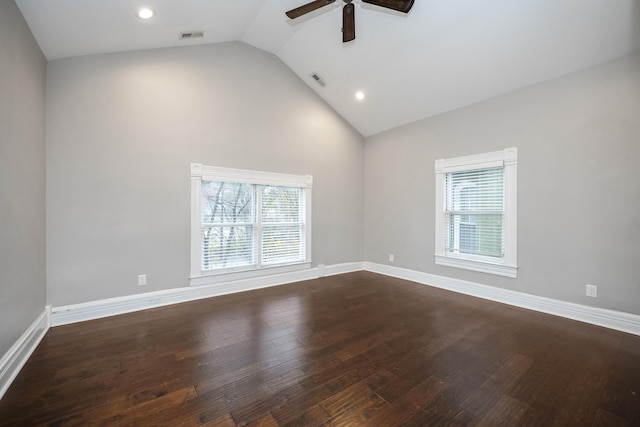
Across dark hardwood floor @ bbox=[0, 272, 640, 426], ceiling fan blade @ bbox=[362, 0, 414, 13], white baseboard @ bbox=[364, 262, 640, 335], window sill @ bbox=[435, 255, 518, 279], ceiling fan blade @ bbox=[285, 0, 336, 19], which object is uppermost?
ceiling fan blade @ bbox=[285, 0, 336, 19]

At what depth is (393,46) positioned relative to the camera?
368 cm

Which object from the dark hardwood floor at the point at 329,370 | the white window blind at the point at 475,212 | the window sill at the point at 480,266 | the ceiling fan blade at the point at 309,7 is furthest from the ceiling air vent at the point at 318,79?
the dark hardwood floor at the point at 329,370

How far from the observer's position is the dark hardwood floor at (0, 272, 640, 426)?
5.43ft

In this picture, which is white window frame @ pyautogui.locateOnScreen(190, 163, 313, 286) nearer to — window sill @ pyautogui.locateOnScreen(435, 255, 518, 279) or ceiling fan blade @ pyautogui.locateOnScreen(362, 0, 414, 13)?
window sill @ pyautogui.locateOnScreen(435, 255, 518, 279)

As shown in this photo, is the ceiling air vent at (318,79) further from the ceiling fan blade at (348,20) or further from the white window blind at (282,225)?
the white window blind at (282,225)

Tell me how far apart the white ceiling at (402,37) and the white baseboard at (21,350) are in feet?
9.01

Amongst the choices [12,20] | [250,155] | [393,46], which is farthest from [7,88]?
[393,46]

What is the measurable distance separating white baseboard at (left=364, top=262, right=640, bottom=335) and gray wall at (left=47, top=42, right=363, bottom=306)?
292cm

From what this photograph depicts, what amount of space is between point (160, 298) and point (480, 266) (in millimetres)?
4492

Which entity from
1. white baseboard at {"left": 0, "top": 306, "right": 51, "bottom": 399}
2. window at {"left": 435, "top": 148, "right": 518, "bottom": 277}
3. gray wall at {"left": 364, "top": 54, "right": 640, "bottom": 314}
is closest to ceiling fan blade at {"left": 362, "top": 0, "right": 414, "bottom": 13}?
gray wall at {"left": 364, "top": 54, "right": 640, "bottom": 314}

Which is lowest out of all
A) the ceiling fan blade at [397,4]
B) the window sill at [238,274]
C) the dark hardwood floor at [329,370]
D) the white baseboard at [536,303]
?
the dark hardwood floor at [329,370]

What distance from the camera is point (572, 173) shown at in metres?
3.18

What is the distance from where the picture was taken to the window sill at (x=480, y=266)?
3.67 meters

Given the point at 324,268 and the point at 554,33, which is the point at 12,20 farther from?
the point at 554,33
